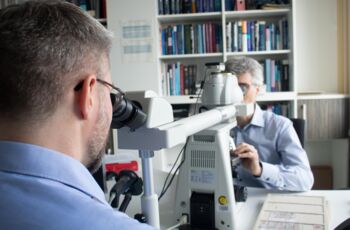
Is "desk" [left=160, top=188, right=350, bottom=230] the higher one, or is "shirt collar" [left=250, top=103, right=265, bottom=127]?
"shirt collar" [left=250, top=103, right=265, bottom=127]

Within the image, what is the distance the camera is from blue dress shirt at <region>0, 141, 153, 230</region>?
474mm

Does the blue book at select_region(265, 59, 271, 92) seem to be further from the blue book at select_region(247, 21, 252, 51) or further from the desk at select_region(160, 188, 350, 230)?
the desk at select_region(160, 188, 350, 230)

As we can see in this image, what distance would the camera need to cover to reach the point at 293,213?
1238mm

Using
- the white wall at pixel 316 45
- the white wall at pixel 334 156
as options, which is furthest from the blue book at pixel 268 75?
the white wall at pixel 334 156

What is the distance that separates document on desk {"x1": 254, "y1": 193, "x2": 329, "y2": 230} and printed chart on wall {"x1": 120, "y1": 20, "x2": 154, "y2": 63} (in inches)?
74.9

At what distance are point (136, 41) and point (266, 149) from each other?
63.8 inches

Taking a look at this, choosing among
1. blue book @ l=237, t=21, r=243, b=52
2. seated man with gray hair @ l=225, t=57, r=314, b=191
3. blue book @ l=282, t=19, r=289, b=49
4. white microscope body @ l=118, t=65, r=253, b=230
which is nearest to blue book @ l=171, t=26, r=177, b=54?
blue book @ l=237, t=21, r=243, b=52

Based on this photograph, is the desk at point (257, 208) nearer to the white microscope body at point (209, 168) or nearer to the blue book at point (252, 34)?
the white microscope body at point (209, 168)

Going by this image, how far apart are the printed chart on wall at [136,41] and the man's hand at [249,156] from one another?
175cm

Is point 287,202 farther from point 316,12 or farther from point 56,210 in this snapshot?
point 316,12

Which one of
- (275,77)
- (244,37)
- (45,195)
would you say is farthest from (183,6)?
(45,195)

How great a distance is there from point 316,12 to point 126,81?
180 cm

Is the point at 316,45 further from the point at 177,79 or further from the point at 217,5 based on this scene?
the point at 177,79

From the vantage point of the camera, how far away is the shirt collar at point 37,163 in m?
0.52
